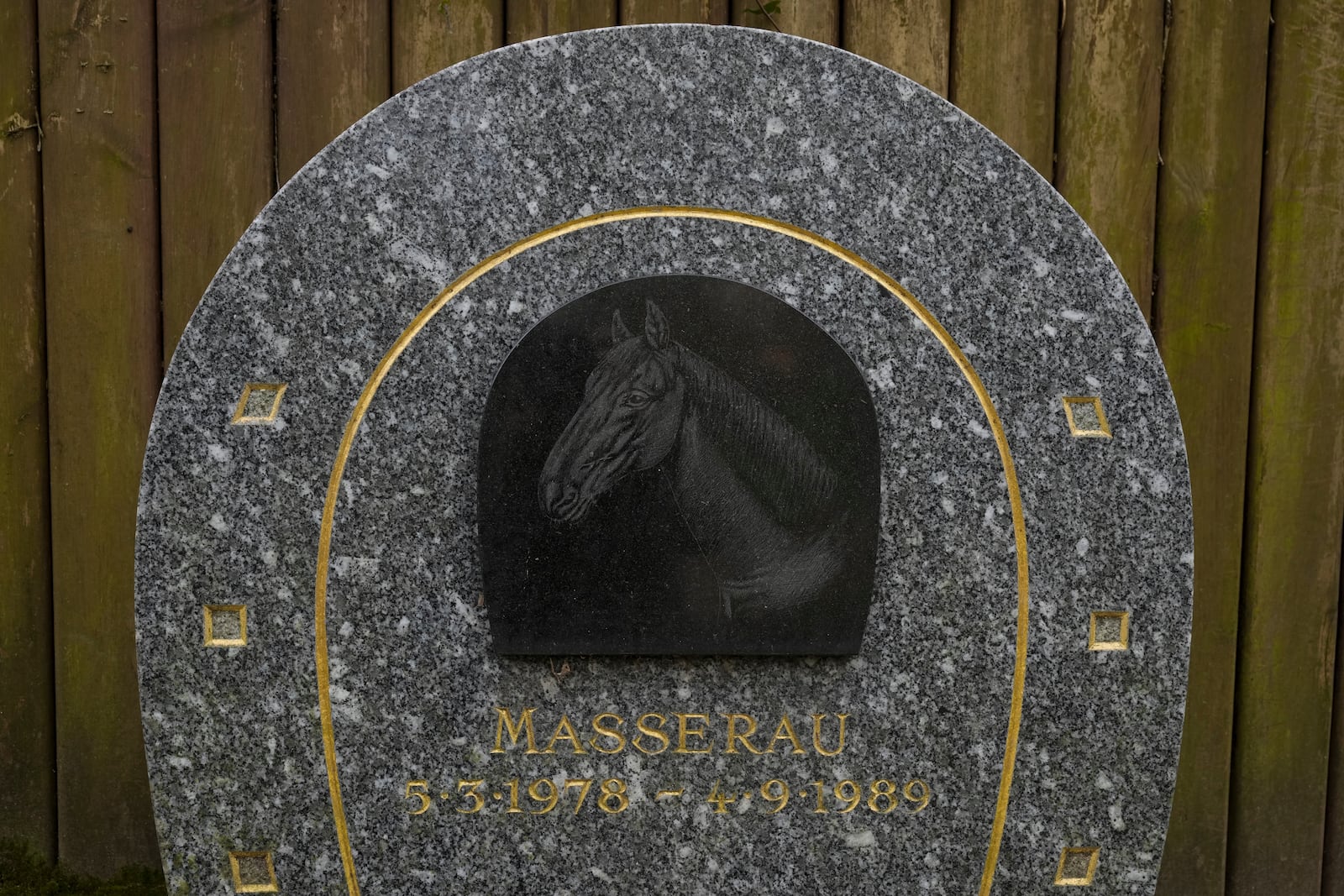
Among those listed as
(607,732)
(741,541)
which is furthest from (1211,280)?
(607,732)

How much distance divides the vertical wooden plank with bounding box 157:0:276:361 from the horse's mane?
1242mm

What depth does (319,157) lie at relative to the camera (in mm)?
1944

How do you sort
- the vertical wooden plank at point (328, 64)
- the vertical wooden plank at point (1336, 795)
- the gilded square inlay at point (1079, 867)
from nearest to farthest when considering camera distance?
the gilded square inlay at point (1079, 867), the vertical wooden plank at point (328, 64), the vertical wooden plank at point (1336, 795)

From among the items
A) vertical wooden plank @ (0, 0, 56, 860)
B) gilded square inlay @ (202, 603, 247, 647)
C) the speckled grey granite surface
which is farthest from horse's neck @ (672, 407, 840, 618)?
vertical wooden plank @ (0, 0, 56, 860)

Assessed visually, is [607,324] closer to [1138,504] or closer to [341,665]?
[341,665]

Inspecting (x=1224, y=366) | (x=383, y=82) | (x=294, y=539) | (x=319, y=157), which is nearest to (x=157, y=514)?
(x=294, y=539)

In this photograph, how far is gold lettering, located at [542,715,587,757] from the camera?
199cm

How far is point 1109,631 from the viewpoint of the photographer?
2.03 meters

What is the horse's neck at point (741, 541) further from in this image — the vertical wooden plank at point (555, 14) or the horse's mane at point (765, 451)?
the vertical wooden plank at point (555, 14)

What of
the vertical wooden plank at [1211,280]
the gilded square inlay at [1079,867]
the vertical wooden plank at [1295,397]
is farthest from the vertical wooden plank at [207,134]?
the vertical wooden plank at [1295,397]

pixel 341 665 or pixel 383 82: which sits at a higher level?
pixel 383 82

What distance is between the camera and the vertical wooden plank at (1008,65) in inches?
97.0

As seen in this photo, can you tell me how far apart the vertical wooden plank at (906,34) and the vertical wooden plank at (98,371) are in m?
1.69

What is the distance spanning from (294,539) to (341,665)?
A: 0.26 metres
